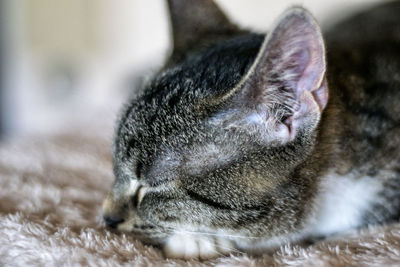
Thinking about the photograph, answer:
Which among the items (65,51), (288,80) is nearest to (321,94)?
(288,80)

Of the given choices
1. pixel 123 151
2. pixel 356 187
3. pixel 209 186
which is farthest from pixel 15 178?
pixel 356 187

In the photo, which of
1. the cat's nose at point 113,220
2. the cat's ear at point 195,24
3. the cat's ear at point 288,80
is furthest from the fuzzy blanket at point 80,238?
the cat's ear at point 195,24

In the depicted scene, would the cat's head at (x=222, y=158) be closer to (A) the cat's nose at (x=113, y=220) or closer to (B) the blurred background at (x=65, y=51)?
(A) the cat's nose at (x=113, y=220)

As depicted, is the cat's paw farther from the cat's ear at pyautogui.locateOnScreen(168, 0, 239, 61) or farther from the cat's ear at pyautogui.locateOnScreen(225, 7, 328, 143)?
the cat's ear at pyautogui.locateOnScreen(168, 0, 239, 61)

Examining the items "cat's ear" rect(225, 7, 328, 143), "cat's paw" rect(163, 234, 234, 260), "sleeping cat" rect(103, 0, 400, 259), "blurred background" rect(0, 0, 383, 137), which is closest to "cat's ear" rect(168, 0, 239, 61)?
"sleeping cat" rect(103, 0, 400, 259)

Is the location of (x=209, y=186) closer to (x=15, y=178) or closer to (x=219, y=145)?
(x=219, y=145)

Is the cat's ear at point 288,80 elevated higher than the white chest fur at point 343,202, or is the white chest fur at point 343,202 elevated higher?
the cat's ear at point 288,80

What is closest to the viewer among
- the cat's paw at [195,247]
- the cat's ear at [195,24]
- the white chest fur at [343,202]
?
the cat's paw at [195,247]
